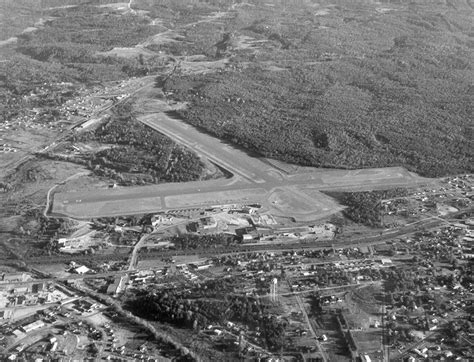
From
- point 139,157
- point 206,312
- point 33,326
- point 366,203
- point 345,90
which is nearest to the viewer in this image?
point 33,326

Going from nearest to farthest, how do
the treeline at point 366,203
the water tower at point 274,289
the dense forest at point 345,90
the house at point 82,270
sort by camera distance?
1. the water tower at point 274,289
2. the house at point 82,270
3. the treeline at point 366,203
4. the dense forest at point 345,90

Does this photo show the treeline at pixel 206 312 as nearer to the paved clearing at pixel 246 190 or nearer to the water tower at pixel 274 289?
the water tower at pixel 274 289

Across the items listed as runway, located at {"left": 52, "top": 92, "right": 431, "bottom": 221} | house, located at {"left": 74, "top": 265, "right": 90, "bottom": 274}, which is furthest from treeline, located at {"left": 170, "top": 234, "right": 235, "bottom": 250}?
house, located at {"left": 74, "top": 265, "right": 90, "bottom": 274}

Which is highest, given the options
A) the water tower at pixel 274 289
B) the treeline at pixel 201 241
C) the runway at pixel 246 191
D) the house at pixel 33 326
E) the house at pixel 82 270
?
the runway at pixel 246 191

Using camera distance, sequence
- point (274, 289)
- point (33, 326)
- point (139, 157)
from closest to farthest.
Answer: point (33, 326)
point (274, 289)
point (139, 157)

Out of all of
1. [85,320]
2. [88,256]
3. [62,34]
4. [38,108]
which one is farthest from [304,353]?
[62,34]

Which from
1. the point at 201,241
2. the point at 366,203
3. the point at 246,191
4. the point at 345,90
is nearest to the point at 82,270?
the point at 201,241

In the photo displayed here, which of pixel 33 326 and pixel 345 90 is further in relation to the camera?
pixel 345 90

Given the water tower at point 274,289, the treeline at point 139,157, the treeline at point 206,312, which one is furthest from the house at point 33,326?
the treeline at point 139,157

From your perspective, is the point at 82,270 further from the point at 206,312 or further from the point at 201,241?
the point at 206,312

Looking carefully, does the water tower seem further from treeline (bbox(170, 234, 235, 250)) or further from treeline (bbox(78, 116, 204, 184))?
treeline (bbox(78, 116, 204, 184))
